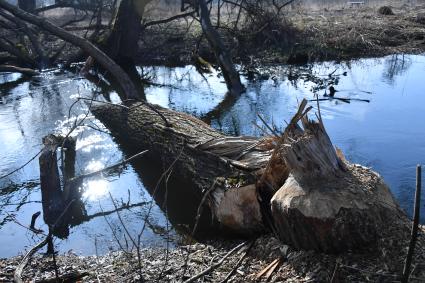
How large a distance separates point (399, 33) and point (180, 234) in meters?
14.2

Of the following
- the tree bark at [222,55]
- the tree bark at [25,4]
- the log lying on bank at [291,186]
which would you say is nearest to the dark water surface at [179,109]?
the tree bark at [222,55]

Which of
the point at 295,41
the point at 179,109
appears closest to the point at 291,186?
the point at 179,109

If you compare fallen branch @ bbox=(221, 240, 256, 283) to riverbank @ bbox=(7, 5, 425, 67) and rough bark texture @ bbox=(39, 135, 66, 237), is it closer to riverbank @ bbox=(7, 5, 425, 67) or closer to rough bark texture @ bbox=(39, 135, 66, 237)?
rough bark texture @ bbox=(39, 135, 66, 237)

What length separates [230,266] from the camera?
410 cm

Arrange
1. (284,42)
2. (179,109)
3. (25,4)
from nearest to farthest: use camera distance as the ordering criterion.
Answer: (179,109), (284,42), (25,4)

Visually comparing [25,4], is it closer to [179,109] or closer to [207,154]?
[179,109]


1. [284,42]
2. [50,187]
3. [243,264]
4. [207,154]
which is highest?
[284,42]

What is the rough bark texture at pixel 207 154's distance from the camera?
480cm

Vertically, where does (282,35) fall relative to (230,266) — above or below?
above

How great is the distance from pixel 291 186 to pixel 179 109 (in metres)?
6.36

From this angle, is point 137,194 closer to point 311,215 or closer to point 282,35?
point 311,215

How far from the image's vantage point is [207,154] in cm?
568

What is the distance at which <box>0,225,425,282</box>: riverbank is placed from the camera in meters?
3.42

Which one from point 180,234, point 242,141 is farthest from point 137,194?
point 242,141
